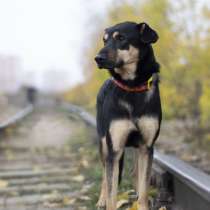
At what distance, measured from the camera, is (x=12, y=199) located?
587 cm

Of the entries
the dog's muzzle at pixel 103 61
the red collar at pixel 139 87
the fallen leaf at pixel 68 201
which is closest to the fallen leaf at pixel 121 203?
the fallen leaf at pixel 68 201

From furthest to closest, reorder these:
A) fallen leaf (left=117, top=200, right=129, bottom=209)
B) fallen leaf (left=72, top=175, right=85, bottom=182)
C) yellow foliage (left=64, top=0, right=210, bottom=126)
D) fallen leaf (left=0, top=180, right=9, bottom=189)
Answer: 1. yellow foliage (left=64, top=0, right=210, bottom=126)
2. fallen leaf (left=72, top=175, right=85, bottom=182)
3. fallen leaf (left=0, top=180, right=9, bottom=189)
4. fallen leaf (left=117, top=200, right=129, bottom=209)

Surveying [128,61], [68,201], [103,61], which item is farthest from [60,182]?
[103,61]

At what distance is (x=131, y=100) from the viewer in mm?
4273

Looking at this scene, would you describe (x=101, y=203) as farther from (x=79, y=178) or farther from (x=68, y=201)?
(x=79, y=178)

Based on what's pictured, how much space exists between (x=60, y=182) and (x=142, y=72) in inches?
116

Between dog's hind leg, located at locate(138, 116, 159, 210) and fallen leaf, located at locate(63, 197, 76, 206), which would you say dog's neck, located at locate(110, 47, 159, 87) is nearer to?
dog's hind leg, located at locate(138, 116, 159, 210)

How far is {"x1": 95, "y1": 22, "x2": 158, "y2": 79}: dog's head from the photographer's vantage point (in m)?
4.05

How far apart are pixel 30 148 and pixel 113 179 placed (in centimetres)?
562

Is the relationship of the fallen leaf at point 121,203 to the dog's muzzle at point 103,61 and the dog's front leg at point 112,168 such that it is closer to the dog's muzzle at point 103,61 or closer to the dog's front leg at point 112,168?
the dog's front leg at point 112,168

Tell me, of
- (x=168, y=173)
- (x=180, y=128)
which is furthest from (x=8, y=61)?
(x=168, y=173)

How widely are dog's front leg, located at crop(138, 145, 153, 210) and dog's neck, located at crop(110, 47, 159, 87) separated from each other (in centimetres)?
56

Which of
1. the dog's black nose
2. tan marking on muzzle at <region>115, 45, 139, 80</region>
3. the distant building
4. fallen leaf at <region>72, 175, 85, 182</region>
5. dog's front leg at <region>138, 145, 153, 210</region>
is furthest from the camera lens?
the distant building

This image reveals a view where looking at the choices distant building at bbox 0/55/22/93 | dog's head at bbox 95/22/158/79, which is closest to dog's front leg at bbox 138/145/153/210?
dog's head at bbox 95/22/158/79
